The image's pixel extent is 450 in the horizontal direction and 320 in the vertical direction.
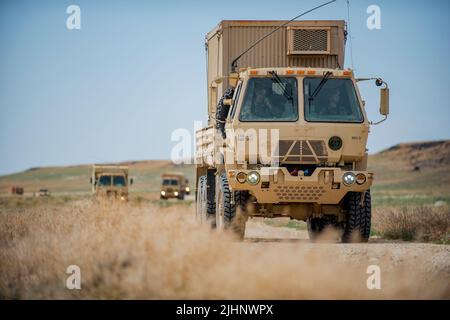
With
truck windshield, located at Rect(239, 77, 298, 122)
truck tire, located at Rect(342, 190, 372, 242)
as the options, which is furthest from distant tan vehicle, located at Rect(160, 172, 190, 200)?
truck windshield, located at Rect(239, 77, 298, 122)

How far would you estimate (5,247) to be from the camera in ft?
45.7

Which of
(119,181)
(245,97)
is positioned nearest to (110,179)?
(119,181)

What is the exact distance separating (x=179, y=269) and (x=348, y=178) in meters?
6.87

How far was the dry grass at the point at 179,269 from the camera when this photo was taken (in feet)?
32.9

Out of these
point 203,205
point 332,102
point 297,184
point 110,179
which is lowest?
point 110,179

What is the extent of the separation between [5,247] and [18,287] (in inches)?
117

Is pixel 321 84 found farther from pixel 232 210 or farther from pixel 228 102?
pixel 232 210

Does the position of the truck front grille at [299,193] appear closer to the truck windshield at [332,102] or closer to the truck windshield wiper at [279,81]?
A: the truck windshield at [332,102]

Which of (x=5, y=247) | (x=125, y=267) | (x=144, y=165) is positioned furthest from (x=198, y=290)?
(x=144, y=165)

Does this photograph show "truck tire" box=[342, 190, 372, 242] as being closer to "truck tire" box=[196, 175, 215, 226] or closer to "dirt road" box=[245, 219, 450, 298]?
"dirt road" box=[245, 219, 450, 298]

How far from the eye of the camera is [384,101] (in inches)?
669

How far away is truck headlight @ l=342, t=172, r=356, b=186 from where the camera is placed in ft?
54.6

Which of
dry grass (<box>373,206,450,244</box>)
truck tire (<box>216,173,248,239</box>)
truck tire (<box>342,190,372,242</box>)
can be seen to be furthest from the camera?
dry grass (<box>373,206,450,244</box>)

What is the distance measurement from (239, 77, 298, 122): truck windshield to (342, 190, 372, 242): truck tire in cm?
183
